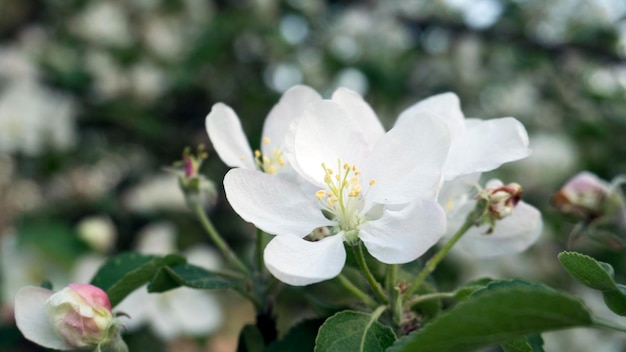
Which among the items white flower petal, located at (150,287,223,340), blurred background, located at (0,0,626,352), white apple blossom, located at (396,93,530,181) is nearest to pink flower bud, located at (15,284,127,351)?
white apple blossom, located at (396,93,530,181)

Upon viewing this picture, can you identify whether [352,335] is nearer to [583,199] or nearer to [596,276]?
Result: [596,276]

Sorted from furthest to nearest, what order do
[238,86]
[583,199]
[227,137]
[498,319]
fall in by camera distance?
[238,86], [583,199], [227,137], [498,319]

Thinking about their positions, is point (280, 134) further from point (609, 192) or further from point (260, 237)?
point (609, 192)

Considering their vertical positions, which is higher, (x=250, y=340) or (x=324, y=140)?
(x=324, y=140)

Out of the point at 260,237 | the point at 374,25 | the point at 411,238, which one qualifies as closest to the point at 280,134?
the point at 260,237

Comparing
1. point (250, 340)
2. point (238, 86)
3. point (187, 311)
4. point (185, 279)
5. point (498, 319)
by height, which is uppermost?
point (498, 319)

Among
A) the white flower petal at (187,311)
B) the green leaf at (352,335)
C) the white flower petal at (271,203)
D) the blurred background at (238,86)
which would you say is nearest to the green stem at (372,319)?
the green leaf at (352,335)

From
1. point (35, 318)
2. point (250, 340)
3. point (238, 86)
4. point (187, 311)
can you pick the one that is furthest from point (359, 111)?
point (238, 86)
